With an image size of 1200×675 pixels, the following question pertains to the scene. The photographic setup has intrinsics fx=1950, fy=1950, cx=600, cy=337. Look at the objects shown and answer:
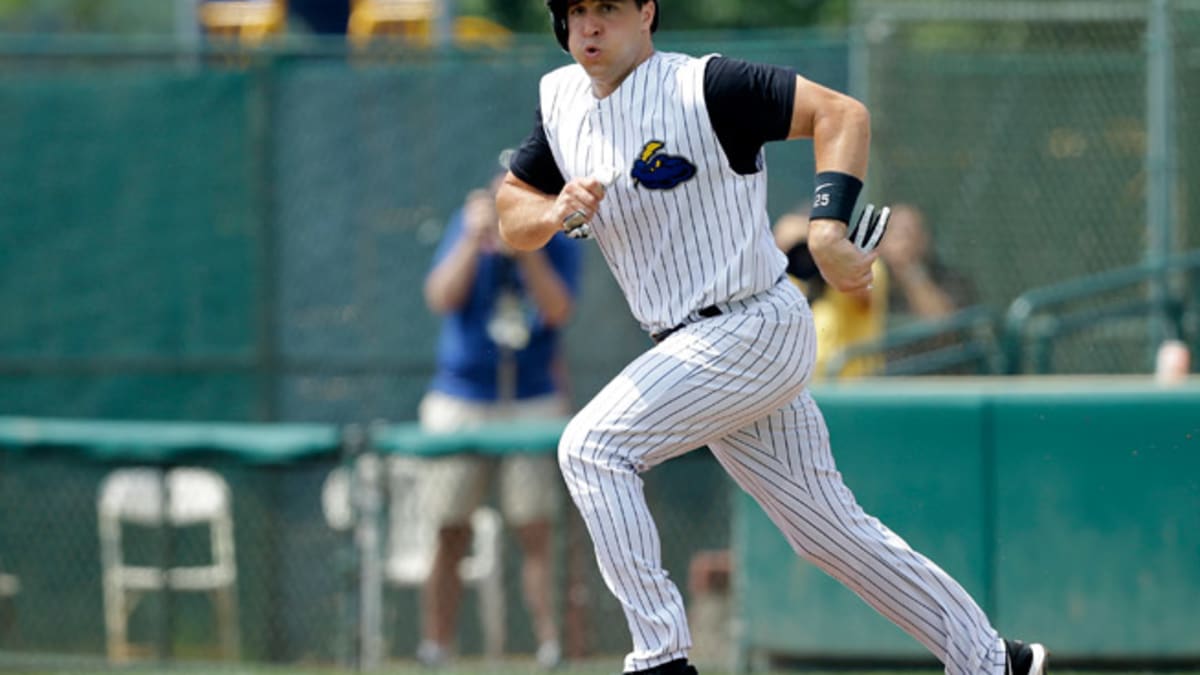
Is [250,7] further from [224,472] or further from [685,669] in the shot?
[685,669]

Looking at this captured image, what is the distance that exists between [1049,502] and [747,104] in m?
3.17

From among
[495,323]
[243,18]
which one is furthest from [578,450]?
[243,18]

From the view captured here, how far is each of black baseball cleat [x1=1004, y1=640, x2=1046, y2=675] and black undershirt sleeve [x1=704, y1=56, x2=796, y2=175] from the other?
1.42 m

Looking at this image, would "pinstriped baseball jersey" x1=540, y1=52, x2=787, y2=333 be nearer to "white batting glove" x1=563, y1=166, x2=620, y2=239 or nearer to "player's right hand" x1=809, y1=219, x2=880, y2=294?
"white batting glove" x1=563, y1=166, x2=620, y2=239

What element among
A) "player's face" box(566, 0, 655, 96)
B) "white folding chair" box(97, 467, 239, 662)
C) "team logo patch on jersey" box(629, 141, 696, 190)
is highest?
"player's face" box(566, 0, 655, 96)

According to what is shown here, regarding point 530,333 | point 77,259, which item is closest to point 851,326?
point 530,333

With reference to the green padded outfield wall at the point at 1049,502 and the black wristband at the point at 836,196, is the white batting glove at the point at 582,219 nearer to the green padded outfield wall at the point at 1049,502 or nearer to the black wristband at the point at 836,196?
the black wristband at the point at 836,196

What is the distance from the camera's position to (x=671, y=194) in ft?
15.1

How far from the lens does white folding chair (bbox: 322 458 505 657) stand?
27.6 feet

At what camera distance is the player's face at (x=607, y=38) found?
15.2 feet

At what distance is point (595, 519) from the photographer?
4.53 meters

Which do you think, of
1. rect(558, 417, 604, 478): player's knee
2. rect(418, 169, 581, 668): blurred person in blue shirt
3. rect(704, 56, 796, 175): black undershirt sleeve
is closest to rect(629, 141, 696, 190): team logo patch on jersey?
rect(704, 56, 796, 175): black undershirt sleeve

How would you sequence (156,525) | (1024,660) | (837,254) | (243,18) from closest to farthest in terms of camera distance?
(837,254) → (1024,660) → (156,525) → (243,18)

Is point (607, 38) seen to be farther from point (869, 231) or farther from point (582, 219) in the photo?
point (869, 231)
